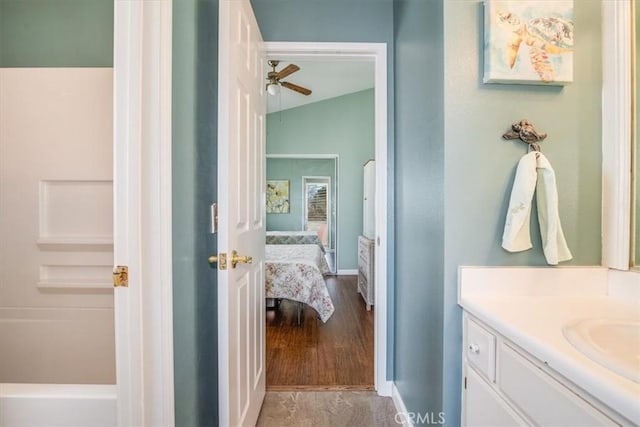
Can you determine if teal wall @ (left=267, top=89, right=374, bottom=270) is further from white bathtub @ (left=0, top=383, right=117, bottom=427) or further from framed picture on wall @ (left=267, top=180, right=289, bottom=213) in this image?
white bathtub @ (left=0, top=383, right=117, bottom=427)

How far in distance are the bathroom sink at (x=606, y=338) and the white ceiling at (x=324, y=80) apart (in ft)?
12.2

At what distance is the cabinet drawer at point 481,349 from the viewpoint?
0.91 metres

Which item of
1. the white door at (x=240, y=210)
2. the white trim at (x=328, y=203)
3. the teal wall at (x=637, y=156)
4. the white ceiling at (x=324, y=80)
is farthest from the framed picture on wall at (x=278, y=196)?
the teal wall at (x=637, y=156)

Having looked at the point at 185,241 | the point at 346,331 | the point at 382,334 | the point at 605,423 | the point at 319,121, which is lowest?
the point at 346,331

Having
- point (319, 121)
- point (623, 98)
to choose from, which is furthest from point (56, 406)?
point (319, 121)

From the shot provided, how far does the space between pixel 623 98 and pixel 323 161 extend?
5223mm

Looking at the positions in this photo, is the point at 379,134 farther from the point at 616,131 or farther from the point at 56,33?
the point at 56,33

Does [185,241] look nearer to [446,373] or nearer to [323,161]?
[446,373]

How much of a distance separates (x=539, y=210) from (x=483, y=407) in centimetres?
70

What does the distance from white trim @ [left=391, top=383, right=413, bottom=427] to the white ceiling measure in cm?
361

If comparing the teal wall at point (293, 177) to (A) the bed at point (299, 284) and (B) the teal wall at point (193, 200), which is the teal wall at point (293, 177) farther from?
(B) the teal wall at point (193, 200)

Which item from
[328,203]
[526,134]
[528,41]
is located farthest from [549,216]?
[328,203]

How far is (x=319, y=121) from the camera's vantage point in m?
5.66

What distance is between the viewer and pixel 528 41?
107cm
